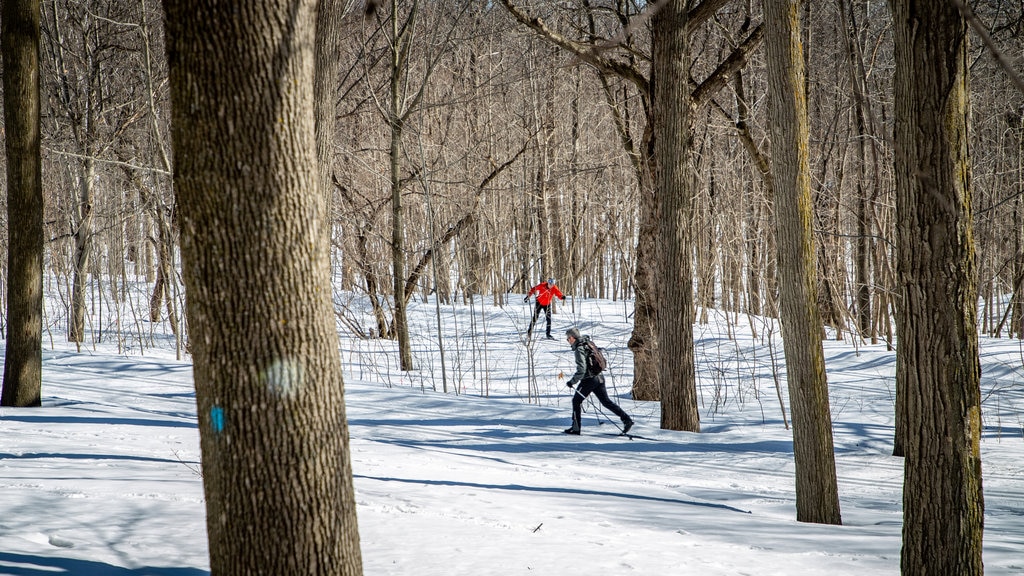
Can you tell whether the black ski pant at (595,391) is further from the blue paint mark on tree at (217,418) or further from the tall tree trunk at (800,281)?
the blue paint mark on tree at (217,418)

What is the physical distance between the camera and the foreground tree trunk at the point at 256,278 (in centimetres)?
224

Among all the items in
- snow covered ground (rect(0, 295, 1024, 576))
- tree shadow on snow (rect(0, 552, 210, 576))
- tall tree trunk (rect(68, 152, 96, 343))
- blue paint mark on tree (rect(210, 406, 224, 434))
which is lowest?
snow covered ground (rect(0, 295, 1024, 576))

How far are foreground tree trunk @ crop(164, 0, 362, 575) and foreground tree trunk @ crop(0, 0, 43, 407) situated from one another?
6.70 meters

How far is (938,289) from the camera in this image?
3502 mm

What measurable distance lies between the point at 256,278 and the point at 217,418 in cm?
47

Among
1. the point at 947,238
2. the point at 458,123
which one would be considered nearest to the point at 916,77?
the point at 947,238

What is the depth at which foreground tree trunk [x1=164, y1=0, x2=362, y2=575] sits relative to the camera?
2244mm

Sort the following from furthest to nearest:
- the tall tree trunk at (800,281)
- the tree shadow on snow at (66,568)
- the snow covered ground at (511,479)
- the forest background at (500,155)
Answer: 1. the forest background at (500,155)
2. the tall tree trunk at (800,281)
3. the snow covered ground at (511,479)
4. the tree shadow on snow at (66,568)

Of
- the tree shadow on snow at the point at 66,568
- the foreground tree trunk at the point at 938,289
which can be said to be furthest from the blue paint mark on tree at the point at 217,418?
the foreground tree trunk at the point at 938,289

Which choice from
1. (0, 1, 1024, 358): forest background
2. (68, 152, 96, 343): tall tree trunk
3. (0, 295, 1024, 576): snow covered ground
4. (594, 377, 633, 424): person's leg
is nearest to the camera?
(0, 295, 1024, 576): snow covered ground

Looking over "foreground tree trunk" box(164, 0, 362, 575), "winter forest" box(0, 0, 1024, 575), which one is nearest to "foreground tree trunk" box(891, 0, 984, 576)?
"winter forest" box(0, 0, 1024, 575)

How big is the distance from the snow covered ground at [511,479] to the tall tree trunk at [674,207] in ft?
2.19

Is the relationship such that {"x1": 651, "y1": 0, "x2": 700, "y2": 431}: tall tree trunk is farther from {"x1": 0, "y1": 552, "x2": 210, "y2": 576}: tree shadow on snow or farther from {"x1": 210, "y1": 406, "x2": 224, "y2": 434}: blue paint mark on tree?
{"x1": 210, "y1": 406, "x2": 224, "y2": 434}: blue paint mark on tree

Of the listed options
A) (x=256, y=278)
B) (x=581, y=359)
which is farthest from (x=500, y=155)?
(x=256, y=278)
